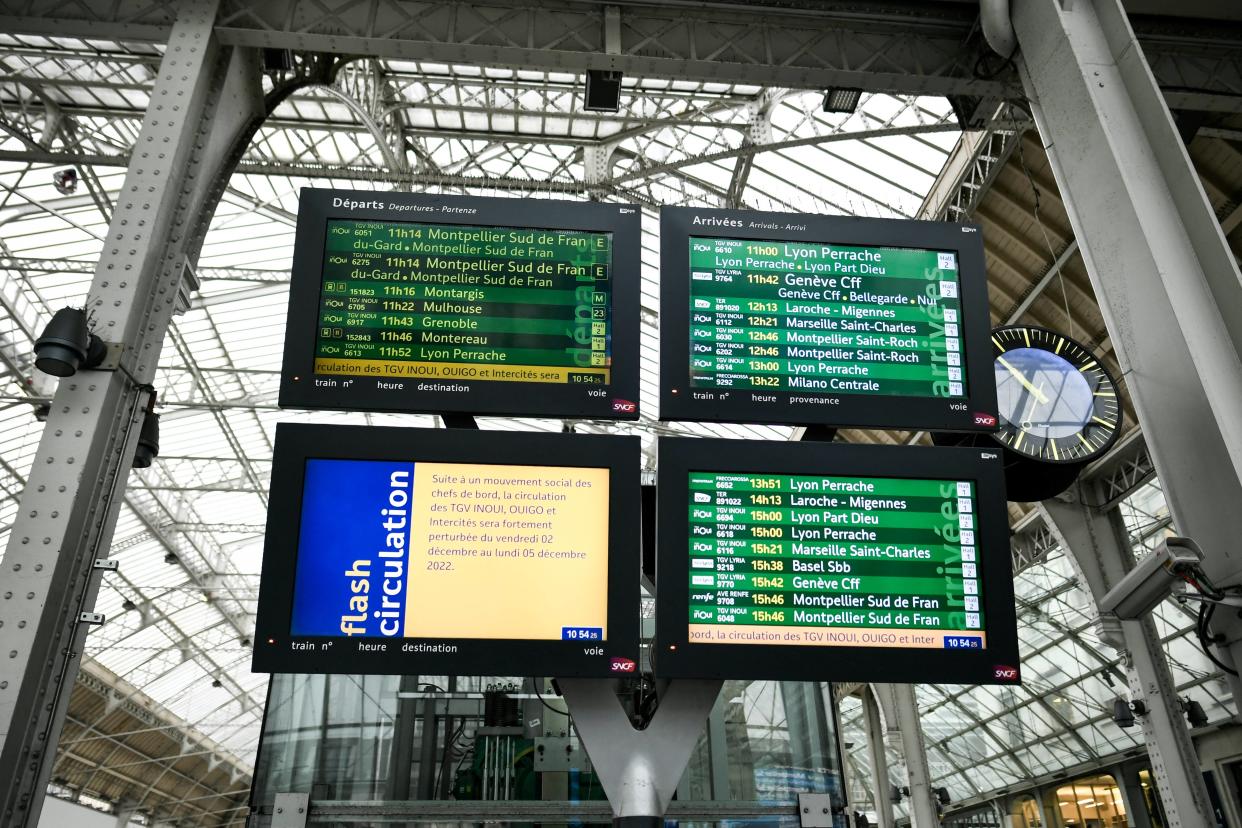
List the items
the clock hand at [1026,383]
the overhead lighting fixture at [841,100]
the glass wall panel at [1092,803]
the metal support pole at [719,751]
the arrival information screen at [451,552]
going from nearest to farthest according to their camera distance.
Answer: the arrival information screen at [451,552] < the metal support pole at [719,751] < the clock hand at [1026,383] < the overhead lighting fixture at [841,100] < the glass wall panel at [1092,803]

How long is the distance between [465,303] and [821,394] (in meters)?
2.82

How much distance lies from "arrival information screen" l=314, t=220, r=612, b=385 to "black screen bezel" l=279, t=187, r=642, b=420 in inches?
2.5

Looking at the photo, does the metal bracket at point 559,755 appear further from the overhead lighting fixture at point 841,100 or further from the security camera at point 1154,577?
the overhead lighting fixture at point 841,100

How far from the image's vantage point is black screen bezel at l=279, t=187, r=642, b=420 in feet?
24.2

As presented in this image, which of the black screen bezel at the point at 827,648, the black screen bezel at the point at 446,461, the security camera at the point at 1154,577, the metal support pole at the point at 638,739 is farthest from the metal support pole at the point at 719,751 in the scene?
the security camera at the point at 1154,577

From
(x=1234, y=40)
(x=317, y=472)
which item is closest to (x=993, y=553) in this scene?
(x=317, y=472)

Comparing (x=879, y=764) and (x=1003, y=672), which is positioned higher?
(x=879, y=764)

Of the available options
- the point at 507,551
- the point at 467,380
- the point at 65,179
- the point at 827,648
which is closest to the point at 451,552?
the point at 507,551

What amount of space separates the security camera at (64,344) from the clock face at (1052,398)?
7.37 meters

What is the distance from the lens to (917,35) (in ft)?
Answer: 33.0

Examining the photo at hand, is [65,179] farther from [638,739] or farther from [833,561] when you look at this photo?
[833,561]

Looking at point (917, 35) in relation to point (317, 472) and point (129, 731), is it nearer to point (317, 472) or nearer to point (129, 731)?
point (317, 472)

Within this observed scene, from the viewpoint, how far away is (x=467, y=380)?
7496 millimetres

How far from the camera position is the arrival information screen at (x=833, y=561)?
7008mm
